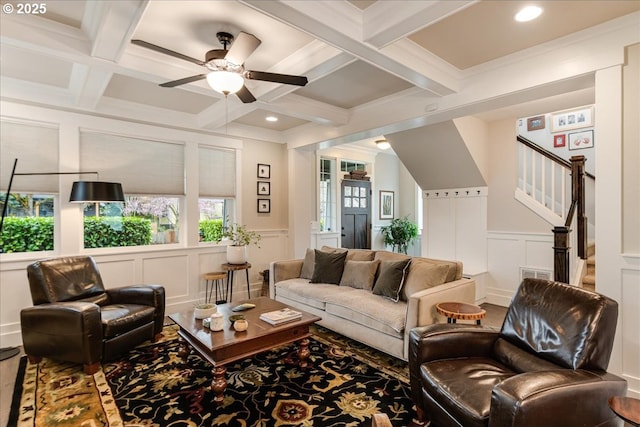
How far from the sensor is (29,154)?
357cm

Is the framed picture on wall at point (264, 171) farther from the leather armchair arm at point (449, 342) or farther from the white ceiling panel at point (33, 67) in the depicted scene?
the leather armchair arm at point (449, 342)

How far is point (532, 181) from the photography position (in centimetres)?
472

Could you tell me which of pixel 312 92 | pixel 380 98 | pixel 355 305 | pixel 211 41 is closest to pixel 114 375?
pixel 355 305

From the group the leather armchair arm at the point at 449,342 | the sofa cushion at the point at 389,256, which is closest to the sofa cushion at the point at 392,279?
the sofa cushion at the point at 389,256

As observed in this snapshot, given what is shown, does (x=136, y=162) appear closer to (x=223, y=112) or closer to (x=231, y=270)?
(x=223, y=112)

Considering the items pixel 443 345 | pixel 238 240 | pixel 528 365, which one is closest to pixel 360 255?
pixel 238 240

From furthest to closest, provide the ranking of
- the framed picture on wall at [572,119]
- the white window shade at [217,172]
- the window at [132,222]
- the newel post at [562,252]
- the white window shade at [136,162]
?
the framed picture on wall at [572,119] < the white window shade at [217,172] < the window at [132,222] < the white window shade at [136,162] < the newel post at [562,252]

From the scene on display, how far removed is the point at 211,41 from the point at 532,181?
4542 mm

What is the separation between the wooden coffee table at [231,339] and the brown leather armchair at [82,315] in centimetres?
55

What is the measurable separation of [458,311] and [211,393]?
204 centimetres

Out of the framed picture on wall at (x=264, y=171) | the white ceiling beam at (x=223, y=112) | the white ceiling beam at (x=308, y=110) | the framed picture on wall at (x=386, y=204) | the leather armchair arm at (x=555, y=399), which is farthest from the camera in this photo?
the framed picture on wall at (x=386, y=204)

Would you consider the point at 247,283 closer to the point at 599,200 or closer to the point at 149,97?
the point at 149,97

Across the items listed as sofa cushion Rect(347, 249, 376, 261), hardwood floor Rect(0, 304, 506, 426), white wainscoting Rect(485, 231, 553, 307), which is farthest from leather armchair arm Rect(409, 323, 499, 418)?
white wainscoting Rect(485, 231, 553, 307)

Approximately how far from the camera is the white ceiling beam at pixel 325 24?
1927 millimetres
